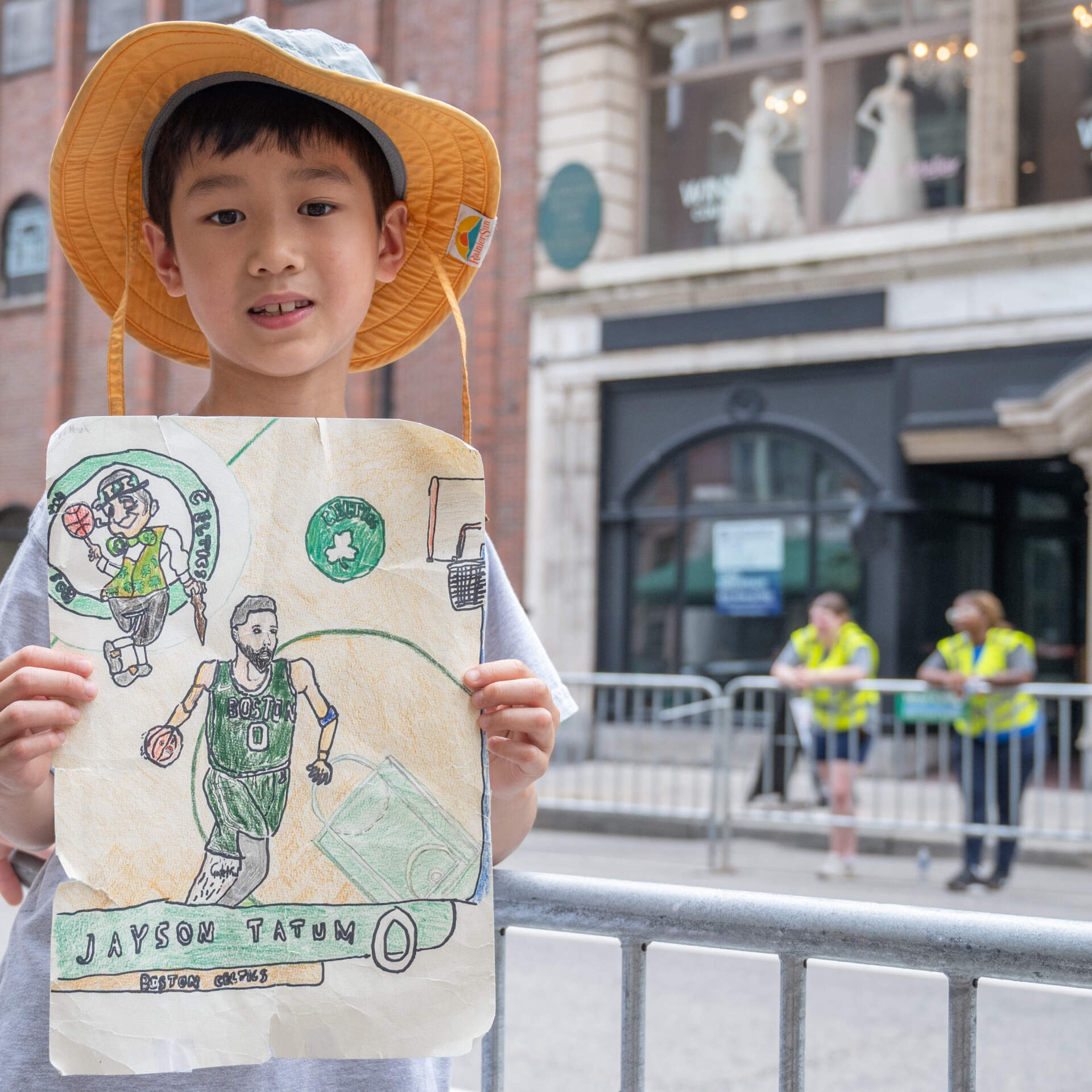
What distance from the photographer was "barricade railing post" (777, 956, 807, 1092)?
1665 millimetres

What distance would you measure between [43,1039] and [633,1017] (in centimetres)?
73

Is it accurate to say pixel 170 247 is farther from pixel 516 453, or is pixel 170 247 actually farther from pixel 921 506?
pixel 516 453

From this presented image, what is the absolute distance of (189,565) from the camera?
1401 mm

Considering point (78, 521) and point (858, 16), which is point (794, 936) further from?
point (858, 16)

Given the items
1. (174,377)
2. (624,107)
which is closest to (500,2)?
(624,107)

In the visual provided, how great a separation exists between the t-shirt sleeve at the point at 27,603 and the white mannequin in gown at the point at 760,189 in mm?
14077

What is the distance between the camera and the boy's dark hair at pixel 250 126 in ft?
5.19

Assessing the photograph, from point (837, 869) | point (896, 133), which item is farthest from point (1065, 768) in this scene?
point (896, 133)

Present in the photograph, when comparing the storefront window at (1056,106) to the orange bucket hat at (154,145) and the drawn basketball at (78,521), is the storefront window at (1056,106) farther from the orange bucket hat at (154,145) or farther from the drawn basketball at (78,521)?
the drawn basketball at (78,521)

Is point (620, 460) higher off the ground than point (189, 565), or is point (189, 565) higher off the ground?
point (620, 460)

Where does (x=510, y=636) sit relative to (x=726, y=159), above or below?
below

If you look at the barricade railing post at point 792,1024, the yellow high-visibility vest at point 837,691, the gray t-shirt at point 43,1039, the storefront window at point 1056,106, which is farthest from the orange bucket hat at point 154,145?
the storefront window at point 1056,106

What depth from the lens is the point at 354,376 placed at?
58.3 ft

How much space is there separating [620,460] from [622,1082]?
547 inches
